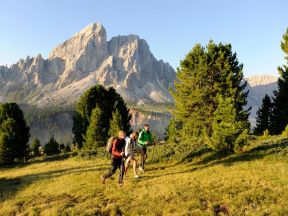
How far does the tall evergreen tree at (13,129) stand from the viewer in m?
50.7

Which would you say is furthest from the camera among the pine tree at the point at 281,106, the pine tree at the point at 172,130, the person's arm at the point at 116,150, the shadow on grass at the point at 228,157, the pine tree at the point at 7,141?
the pine tree at the point at 7,141

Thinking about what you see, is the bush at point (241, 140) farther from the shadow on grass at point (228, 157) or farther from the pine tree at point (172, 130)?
the pine tree at point (172, 130)

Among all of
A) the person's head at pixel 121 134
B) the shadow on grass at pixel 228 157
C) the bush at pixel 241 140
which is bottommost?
the shadow on grass at pixel 228 157

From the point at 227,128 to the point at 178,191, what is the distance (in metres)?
8.81

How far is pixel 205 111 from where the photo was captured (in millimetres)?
35625

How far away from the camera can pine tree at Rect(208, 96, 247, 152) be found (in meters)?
21.0

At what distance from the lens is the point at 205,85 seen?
36.4 meters

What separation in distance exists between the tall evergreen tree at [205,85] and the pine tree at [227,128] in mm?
11974

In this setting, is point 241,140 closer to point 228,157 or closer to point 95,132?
point 228,157

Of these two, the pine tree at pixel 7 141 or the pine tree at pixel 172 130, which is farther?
the pine tree at pixel 7 141

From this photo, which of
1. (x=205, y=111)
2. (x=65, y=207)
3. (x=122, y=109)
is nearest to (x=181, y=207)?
(x=65, y=207)

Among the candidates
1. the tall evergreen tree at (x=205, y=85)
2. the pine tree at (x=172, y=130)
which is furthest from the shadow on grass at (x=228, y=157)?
the pine tree at (x=172, y=130)

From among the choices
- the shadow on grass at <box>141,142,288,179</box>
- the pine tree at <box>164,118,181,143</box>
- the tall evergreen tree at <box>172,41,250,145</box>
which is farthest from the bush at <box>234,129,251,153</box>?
the pine tree at <box>164,118,181,143</box>

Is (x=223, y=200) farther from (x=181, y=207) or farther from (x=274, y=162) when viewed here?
(x=274, y=162)
